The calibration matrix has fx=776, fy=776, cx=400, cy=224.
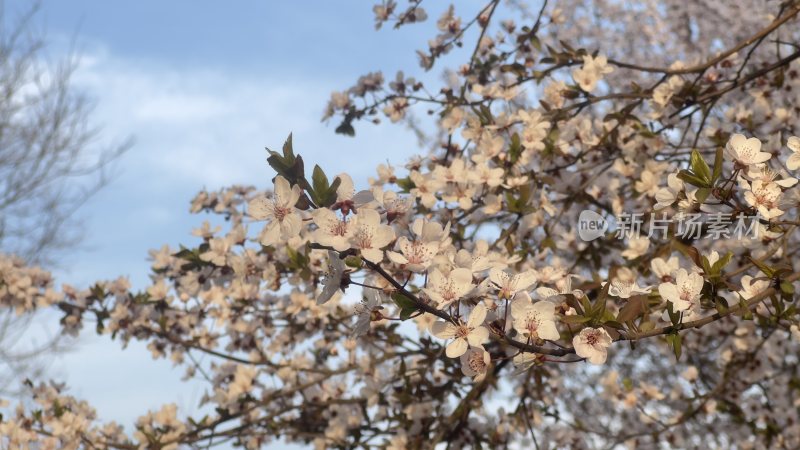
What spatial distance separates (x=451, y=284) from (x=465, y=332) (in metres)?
0.10

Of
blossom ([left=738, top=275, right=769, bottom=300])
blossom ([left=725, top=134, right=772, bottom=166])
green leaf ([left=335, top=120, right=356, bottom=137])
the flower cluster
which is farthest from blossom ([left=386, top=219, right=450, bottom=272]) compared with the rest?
green leaf ([left=335, top=120, right=356, bottom=137])

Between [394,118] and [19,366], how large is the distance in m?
8.54

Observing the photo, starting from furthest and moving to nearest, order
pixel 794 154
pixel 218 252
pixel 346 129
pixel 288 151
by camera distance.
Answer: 1. pixel 346 129
2. pixel 218 252
3. pixel 794 154
4. pixel 288 151

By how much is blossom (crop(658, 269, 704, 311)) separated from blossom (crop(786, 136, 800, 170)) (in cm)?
48

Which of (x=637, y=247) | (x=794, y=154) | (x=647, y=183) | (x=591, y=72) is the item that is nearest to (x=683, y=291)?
(x=794, y=154)

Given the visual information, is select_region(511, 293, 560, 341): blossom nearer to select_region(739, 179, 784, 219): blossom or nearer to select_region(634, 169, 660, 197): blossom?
select_region(739, 179, 784, 219): blossom

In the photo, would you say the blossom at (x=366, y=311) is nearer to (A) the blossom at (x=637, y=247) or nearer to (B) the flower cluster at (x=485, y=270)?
(B) the flower cluster at (x=485, y=270)

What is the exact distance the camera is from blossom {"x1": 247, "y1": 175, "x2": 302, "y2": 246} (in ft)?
4.48

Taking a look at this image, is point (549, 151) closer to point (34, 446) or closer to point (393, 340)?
point (393, 340)

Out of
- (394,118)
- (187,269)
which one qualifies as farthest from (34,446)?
(394,118)

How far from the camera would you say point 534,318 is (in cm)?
142

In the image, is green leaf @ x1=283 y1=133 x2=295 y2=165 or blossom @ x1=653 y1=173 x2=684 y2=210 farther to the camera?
blossom @ x1=653 y1=173 x2=684 y2=210

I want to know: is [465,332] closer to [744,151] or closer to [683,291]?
[683,291]

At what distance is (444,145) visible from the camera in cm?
317
